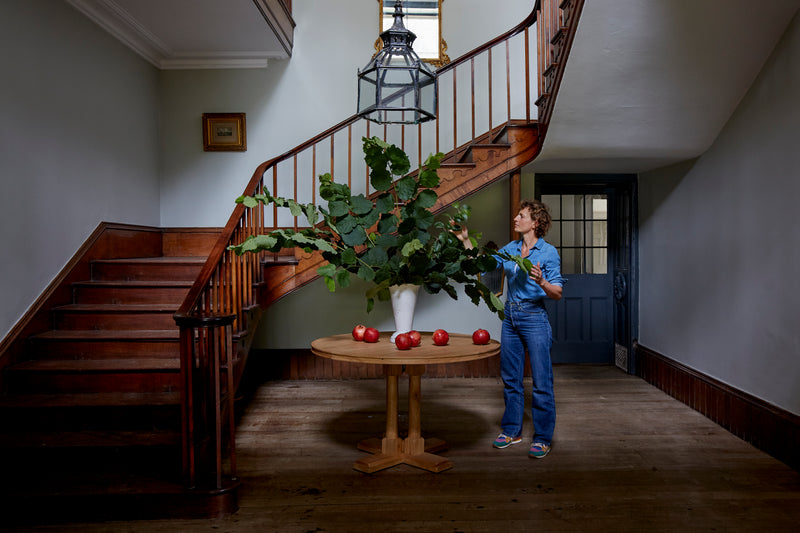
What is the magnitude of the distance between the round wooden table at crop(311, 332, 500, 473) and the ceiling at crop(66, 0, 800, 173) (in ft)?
6.21

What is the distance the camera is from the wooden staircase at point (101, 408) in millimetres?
2805

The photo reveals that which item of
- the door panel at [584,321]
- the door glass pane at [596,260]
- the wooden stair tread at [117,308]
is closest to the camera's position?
the wooden stair tread at [117,308]

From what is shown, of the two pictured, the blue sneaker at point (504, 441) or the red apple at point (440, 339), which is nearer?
the red apple at point (440, 339)

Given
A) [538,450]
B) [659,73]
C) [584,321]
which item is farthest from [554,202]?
[538,450]

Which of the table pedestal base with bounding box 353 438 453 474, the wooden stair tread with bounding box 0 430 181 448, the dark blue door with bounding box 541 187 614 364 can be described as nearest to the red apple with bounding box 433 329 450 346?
the table pedestal base with bounding box 353 438 453 474

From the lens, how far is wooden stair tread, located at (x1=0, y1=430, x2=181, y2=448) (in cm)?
315

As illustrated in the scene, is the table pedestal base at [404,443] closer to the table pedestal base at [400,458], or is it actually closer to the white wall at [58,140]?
the table pedestal base at [400,458]

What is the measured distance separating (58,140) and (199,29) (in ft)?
5.36

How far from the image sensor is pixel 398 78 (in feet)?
9.27

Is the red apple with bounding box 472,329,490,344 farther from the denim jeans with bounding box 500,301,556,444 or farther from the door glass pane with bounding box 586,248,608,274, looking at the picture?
the door glass pane with bounding box 586,248,608,274

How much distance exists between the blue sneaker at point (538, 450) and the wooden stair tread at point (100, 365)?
222 cm

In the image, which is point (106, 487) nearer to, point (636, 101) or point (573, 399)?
point (573, 399)

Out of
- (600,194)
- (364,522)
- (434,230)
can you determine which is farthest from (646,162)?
(364,522)

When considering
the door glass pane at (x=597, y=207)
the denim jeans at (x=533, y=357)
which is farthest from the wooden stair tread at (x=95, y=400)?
the door glass pane at (x=597, y=207)
